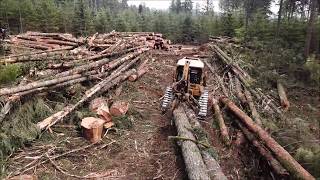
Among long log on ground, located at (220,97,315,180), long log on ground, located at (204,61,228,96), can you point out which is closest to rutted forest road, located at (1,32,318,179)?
long log on ground, located at (220,97,315,180)

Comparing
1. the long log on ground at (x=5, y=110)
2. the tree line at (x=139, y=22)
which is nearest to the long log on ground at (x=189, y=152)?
the long log on ground at (x=5, y=110)

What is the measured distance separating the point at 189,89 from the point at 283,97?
234 inches

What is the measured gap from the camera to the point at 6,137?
26.8 feet

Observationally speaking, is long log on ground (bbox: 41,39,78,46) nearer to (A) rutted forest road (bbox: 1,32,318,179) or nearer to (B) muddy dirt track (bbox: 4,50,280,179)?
(A) rutted forest road (bbox: 1,32,318,179)

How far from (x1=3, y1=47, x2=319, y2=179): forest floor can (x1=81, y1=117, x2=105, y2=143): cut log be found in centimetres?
17

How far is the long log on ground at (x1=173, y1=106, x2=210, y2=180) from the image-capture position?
735 centimetres

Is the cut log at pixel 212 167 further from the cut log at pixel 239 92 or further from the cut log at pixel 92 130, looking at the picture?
the cut log at pixel 239 92

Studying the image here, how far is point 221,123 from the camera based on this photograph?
36.3ft

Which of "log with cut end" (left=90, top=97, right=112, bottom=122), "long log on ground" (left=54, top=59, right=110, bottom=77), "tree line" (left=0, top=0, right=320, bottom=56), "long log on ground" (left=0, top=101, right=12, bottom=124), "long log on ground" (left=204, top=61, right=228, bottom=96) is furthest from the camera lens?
"tree line" (left=0, top=0, right=320, bottom=56)

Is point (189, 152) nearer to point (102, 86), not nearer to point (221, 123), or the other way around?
point (221, 123)

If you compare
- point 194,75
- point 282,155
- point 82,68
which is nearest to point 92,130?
Answer: point 194,75

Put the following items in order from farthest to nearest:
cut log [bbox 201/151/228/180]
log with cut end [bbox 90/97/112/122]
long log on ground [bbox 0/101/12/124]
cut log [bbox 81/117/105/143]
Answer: log with cut end [bbox 90/97/112/122]
cut log [bbox 81/117/105/143]
long log on ground [bbox 0/101/12/124]
cut log [bbox 201/151/228/180]

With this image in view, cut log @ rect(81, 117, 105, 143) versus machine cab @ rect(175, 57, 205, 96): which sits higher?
machine cab @ rect(175, 57, 205, 96)

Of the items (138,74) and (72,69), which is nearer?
(72,69)
